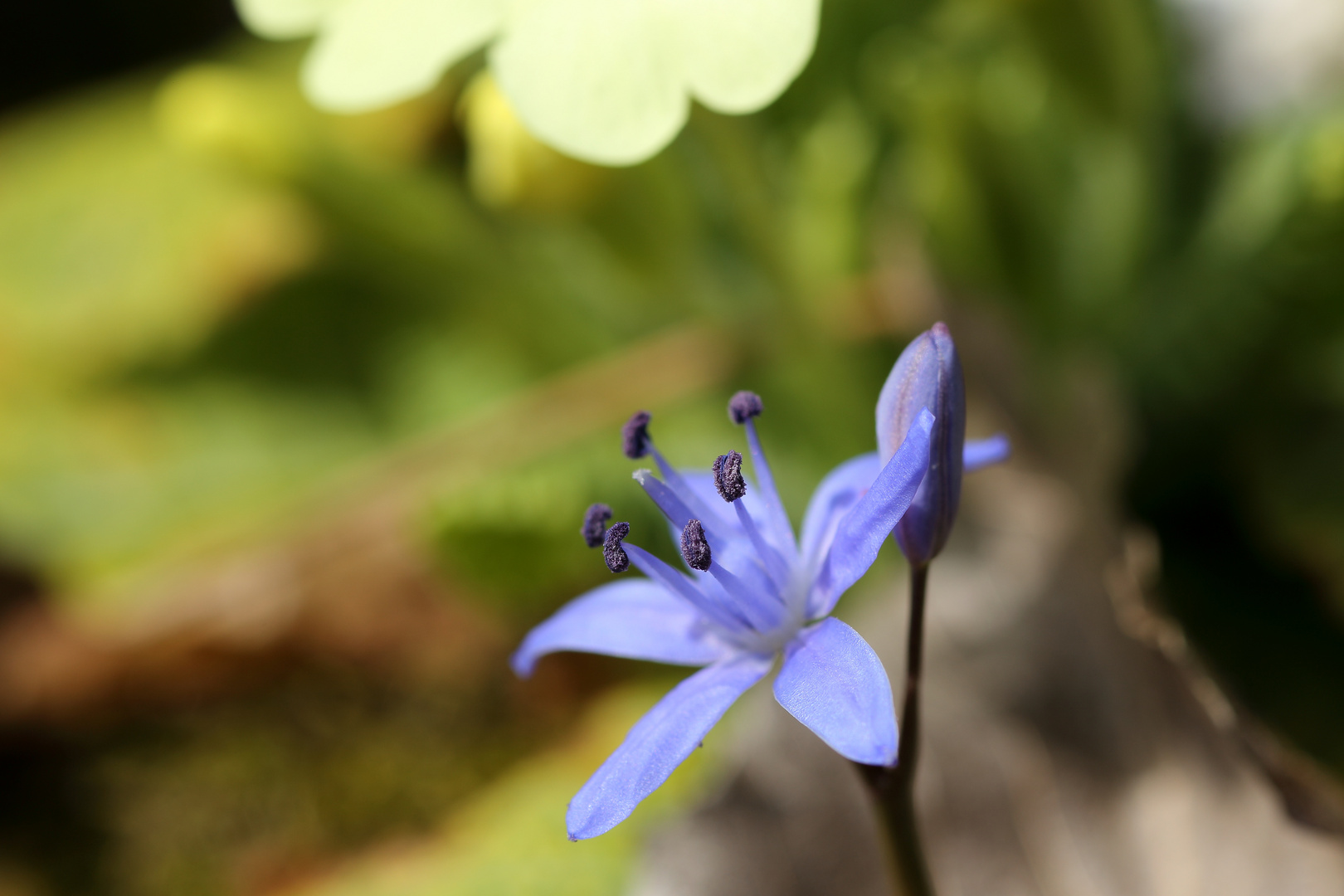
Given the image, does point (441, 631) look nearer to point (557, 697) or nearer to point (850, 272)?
point (557, 697)

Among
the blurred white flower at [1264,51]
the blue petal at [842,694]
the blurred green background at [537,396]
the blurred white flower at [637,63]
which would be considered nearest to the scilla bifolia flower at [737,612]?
the blue petal at [842,694]

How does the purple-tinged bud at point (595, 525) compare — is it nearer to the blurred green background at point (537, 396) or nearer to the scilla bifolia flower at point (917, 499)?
the scilla bifolia flower at point (917, 499)

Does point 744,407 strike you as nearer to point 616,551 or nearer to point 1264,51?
point 616,551

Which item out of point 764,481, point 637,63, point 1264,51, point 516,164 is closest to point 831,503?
point 764,481

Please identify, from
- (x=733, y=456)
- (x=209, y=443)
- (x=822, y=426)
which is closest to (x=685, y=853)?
(x=733, y=456)

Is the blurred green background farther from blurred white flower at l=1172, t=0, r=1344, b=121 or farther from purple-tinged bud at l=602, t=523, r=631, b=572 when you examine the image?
purple-tinged bud at l=602, t=523, r=631, b=572
